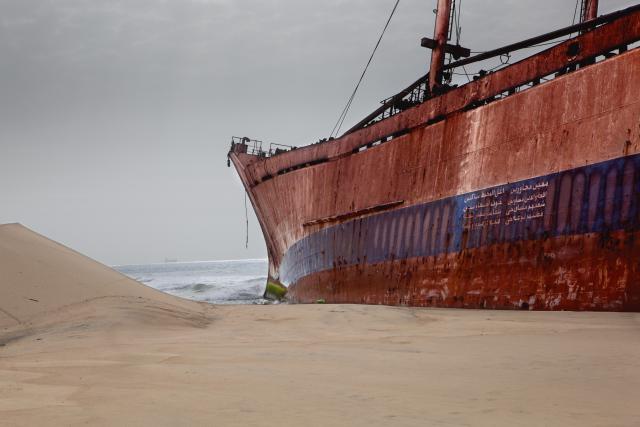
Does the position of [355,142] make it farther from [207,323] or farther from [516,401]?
[516,401]

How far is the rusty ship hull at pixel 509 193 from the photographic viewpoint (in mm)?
5879

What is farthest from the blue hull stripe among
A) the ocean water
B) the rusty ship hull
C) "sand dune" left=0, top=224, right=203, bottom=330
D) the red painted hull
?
the ocean water

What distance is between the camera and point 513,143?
725cm

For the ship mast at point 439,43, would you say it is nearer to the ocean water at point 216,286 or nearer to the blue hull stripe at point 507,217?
the blue hull stripe at point 507,217

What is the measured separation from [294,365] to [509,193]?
5237 millimetres

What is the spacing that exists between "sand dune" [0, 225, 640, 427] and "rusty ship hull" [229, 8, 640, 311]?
0.93 meters

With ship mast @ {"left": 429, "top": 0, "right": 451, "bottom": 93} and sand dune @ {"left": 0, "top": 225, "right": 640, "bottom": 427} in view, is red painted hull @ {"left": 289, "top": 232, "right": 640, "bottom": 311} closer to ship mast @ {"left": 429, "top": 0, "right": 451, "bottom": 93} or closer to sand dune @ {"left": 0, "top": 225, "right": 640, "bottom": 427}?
sand dune @ {"left": 0, "top": 225, "right": 640, "bottom": 427}

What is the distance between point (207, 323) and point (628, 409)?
4.39 meters

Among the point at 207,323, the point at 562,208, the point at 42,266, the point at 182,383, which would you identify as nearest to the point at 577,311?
the point at 562,208

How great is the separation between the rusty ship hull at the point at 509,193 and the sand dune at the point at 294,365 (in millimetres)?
932

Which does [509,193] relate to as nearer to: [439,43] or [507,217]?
[507,217]

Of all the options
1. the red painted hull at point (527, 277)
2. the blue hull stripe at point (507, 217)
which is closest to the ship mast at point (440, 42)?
the blue hull stripe at point (507, 217)

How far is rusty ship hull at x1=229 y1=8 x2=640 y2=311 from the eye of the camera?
19.3ft

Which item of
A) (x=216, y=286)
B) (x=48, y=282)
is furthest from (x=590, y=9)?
(x=216, y=286)
